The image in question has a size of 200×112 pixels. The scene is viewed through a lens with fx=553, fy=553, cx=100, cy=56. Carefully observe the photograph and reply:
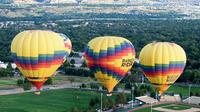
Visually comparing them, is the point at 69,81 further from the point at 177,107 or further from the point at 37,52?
the point at 37,52

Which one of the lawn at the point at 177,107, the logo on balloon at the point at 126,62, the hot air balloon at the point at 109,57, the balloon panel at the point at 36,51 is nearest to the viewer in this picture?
the balloon panel at the point at 36,51

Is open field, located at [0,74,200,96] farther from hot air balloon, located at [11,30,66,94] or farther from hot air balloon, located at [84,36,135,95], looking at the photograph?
hot air balloon, located at [11,30,66,94]

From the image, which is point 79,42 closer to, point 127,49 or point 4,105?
point 4,105

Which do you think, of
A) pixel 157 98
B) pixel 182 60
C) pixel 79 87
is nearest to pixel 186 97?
pixel 157 98

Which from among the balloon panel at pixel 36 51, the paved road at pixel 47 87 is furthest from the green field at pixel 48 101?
the balloon panel at pixel 36 51

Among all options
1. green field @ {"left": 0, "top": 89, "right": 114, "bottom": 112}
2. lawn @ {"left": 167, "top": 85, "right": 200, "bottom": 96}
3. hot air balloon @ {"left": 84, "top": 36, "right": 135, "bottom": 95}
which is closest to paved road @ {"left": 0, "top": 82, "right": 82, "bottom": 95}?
green field @ {"left": 0, "top": 89, "right": 114, "bottom": 112}

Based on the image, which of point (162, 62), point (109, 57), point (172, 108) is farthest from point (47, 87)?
point (162, 62)

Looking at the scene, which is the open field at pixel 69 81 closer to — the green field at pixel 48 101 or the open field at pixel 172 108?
the green field at pixel 48 101
